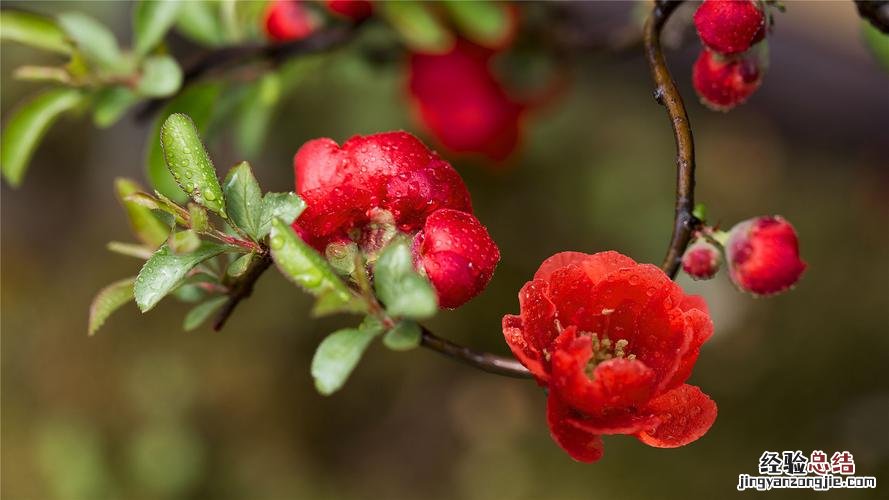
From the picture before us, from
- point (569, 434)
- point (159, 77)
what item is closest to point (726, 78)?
point (569, 434)

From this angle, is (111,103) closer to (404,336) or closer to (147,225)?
(147,225)

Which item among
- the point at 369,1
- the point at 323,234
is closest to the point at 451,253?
the point at 323,234

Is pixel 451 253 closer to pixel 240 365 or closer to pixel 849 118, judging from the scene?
pixel 240 365

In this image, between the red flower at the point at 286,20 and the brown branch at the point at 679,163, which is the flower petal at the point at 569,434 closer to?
the brown branch at the point at 679,163

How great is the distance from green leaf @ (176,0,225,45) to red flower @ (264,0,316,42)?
0.20ft

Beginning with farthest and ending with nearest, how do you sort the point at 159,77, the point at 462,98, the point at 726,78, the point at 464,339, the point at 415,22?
the point at 464,339, the point at 462,98, the point at 415,22, the point at 159,77, the point at 726,78

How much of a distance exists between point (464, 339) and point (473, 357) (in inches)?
39.8

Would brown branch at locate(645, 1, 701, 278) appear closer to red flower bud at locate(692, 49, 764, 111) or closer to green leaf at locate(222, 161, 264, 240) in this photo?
red flower bud at locate(692, 49, 764, 111)

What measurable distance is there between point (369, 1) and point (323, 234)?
0.49m

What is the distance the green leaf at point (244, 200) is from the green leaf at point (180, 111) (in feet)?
0.99

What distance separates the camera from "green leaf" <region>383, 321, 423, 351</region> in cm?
41

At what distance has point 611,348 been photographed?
1.54 feet

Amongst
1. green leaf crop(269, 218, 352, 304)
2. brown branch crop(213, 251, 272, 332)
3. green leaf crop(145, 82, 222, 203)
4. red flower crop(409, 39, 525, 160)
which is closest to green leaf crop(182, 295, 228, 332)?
brown branch crop(213, 251, 272, 332)

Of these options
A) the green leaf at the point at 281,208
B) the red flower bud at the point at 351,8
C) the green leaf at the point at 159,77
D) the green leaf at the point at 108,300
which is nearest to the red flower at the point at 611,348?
the green leaf at the point at 281,208
